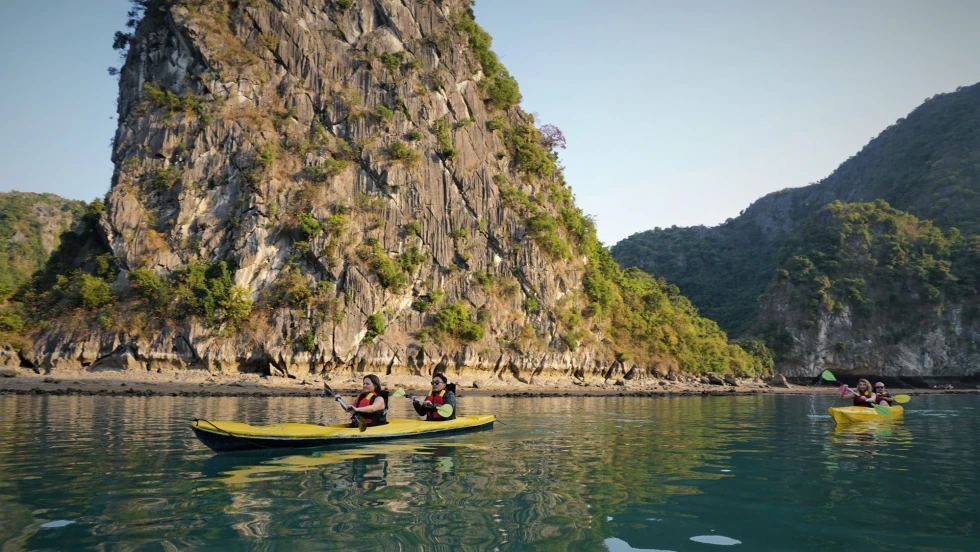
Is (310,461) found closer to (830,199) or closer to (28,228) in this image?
(28,228)

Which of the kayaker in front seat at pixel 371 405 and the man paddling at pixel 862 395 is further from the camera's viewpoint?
the man paddling at pixel 862 395

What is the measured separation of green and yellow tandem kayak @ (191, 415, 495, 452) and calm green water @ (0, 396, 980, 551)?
0.89 feet

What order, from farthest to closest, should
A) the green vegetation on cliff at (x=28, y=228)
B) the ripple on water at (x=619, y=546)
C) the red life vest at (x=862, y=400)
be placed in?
1. the green vegetation on cliff at (x=28, y=228)
2. the red life vest at (x=862, y=400)
3. the ripple on water at (x=619, y=546)

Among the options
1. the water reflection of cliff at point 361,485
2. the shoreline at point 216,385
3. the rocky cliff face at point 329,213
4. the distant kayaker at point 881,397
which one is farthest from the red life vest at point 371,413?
the rocky cliff face at point 329,213

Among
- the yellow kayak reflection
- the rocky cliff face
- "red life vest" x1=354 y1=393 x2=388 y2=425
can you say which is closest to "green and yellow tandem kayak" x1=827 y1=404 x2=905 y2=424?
the yellow kayak reflection

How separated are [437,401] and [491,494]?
25.4ft

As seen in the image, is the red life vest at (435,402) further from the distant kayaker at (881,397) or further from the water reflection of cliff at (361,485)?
the distant kayaker at (881,397)

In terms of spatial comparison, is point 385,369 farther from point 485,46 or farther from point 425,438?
point 485,46

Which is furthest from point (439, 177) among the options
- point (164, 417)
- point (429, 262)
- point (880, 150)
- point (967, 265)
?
point (880, 150)

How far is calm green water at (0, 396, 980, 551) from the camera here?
543cm

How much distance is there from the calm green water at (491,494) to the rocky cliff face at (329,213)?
24041 mm

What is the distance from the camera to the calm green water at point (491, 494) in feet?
17.8

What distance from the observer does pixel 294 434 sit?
1080cm

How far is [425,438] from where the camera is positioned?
1359 cm
